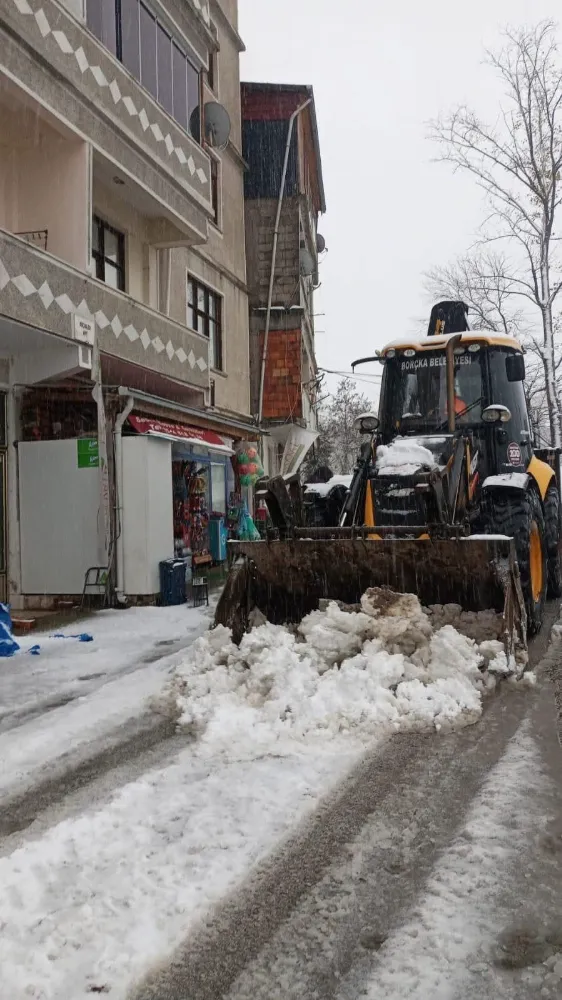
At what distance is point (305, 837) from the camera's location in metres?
3.37

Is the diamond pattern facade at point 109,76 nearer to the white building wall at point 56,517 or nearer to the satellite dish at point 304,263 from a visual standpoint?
the white building wall at point 56,517

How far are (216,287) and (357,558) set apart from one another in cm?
1306

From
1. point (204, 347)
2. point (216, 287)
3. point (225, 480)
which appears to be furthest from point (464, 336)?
point (216, 287)

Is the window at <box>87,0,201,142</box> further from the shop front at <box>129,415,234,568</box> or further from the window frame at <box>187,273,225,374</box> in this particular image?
the shop front at <box>129,415,234,568</box>

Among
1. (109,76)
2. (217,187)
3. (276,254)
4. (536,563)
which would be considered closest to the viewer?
(536,563)

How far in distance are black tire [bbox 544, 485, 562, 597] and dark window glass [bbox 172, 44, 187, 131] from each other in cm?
964

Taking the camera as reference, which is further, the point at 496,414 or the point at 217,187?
the point at 217,187

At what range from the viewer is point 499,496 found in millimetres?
7332

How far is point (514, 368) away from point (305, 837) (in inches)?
232

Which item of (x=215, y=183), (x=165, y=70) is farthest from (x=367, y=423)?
(x=215, y=183)

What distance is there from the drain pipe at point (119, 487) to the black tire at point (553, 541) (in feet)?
19.7

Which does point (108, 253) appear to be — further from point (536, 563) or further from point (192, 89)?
point (536, 563)

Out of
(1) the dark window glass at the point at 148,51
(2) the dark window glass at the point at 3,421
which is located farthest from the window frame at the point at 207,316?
(2) the dark window glass at the point at 3,421

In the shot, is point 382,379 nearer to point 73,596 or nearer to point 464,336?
point 464,336
